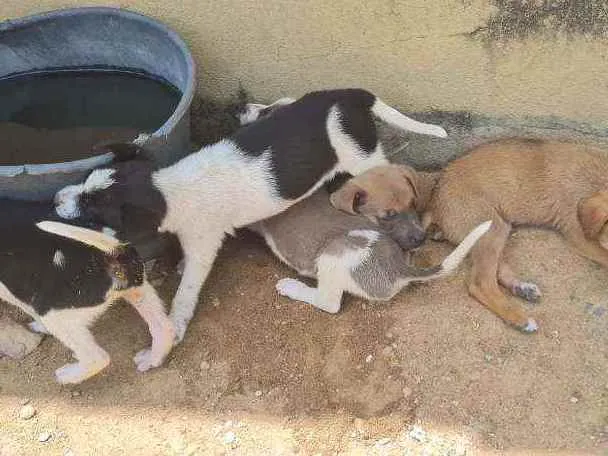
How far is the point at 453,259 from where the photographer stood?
12.7ft

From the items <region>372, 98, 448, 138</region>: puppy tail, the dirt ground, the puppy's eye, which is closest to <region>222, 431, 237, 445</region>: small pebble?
the dirt ground

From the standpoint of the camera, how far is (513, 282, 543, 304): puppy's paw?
4.11 metres

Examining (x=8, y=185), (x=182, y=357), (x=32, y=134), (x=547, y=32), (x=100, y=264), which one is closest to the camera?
(x=100, y=264)

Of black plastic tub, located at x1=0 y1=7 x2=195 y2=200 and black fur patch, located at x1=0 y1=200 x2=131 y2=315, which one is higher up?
black plastic tub, located at x1=0 y1=7 x2=195 y2=200

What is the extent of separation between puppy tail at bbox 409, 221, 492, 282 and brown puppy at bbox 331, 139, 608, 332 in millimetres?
337

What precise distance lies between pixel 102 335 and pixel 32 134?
1480 mm

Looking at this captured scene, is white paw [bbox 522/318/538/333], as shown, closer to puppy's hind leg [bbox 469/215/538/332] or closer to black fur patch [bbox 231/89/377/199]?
puppy's hind leg [bbox 469/215/538/332]

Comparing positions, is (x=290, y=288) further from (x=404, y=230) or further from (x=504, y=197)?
(x=504, y=197)

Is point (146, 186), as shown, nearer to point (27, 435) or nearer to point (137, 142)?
point (137, 142)

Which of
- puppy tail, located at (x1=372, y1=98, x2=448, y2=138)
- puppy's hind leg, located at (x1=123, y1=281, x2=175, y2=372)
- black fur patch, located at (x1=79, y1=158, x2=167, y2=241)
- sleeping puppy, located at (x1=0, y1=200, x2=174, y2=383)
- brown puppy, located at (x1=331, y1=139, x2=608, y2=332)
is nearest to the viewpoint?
sleeping puppy, located at (x1=0, y1=200, x2=174, y2=383)

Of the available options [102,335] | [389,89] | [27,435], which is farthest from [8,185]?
[389,89]

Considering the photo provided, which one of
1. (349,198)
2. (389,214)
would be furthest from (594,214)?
(349,198)

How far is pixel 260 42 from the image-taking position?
4641 mm

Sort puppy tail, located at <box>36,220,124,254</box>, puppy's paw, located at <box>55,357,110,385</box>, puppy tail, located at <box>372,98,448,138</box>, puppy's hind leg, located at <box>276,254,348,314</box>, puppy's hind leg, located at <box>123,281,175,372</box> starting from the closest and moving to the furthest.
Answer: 1. puppy tail, located at <box>36,220,124,254</box>
2. puppy's paw, located at <box>55,357,110,385</box>
3. puppy's hind leg, located at <box>123,281,175,372</box>
4. puppy's hind leg, located at <box>276,254,348,314</box>
5. puppy tail, located at <box>372,98,448,138</box>
